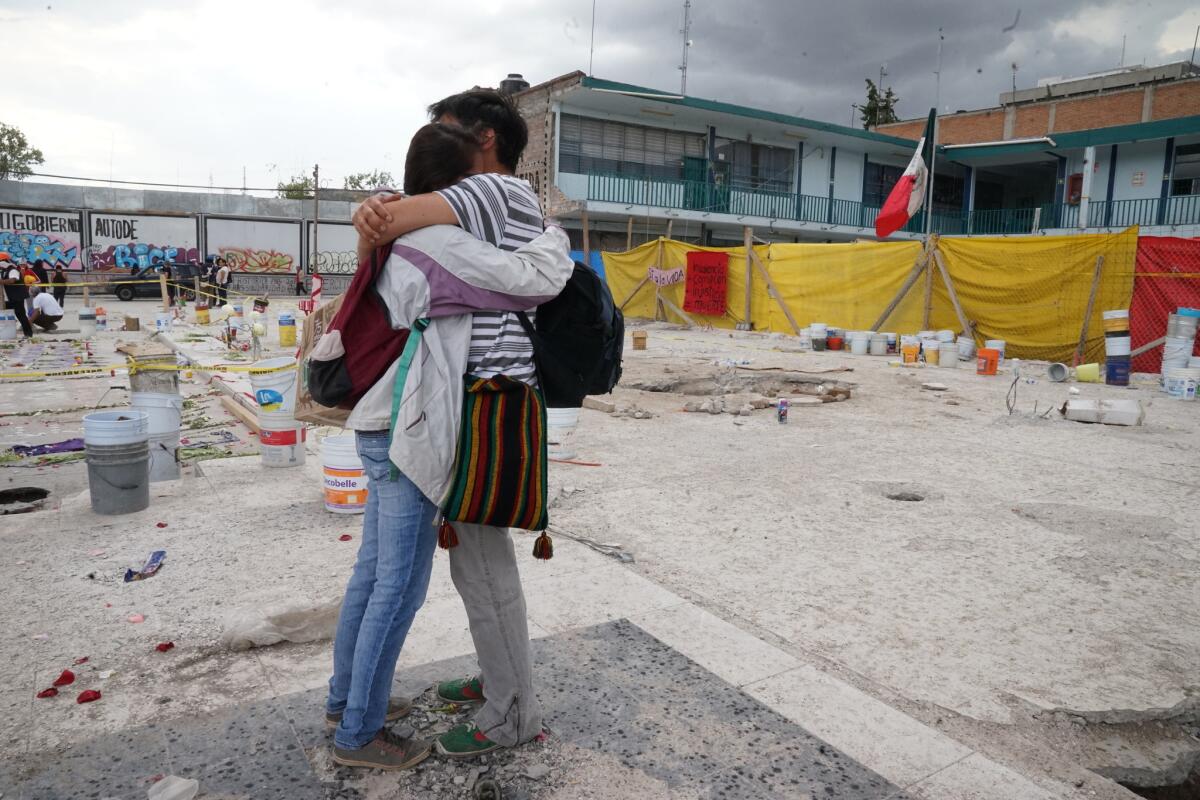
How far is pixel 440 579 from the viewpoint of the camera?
3668mm

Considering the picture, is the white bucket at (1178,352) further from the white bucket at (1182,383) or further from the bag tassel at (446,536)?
the bag tassel at (446,536)

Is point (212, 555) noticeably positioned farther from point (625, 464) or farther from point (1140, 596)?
point (1140, 596)

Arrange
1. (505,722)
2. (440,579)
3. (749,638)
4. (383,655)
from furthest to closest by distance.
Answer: (440,579), (749,638), (505,722), (383,655)

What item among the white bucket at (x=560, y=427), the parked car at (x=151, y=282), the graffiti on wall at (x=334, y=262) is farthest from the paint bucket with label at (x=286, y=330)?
the graffiti on wall at (x=334, y=262)

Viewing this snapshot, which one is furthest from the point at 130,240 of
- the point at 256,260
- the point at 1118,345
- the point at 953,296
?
the point at 1118,345

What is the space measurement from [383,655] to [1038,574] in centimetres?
334

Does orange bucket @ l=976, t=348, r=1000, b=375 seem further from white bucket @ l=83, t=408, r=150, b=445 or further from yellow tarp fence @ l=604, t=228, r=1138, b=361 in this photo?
white bucket @ l=83, t=408, r=150, b=445

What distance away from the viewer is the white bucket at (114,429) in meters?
4.58

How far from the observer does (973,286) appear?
45.7ft

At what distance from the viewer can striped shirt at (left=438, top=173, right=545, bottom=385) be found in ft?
6.52

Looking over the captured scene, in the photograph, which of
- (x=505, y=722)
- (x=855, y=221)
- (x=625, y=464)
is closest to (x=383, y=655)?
(x=505, y=722)

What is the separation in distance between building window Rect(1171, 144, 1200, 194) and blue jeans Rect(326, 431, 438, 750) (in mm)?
31377

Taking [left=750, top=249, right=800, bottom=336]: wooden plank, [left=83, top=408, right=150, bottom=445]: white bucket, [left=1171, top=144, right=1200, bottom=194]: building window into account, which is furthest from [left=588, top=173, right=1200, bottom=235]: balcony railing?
[left=83, top=408, right=150, bottom=445]: white bucket

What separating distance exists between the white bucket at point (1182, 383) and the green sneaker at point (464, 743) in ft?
35.2
